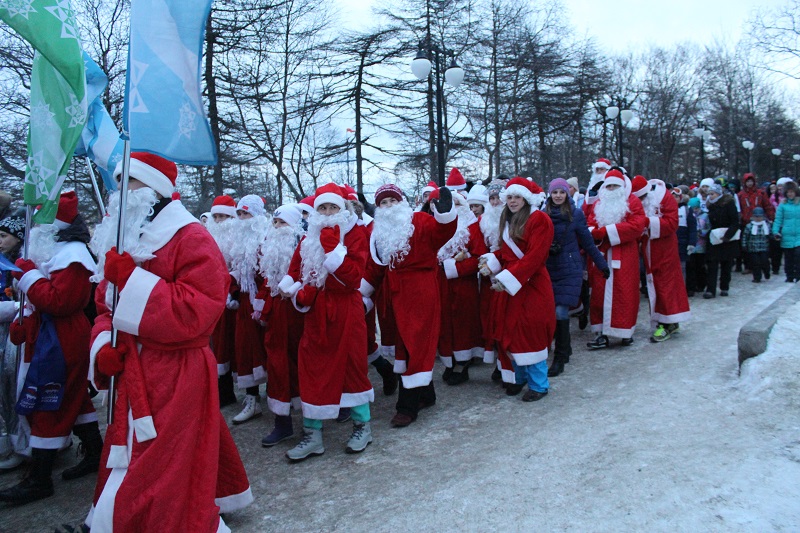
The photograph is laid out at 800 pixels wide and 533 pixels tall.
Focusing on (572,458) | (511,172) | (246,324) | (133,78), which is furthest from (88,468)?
(511,172)

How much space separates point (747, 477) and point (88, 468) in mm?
4399

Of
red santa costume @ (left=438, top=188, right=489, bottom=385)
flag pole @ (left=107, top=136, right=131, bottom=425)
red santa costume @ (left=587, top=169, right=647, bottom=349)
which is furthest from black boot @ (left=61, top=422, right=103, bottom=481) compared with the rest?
red santa costume @ (left=587, top=169, right=647, bottom=349)

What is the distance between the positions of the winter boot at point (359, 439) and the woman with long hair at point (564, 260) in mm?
2450

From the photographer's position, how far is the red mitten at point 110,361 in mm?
2697

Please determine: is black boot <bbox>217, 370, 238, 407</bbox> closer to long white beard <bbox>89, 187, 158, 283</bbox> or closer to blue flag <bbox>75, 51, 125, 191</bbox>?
blue flag <bbox>75, 51, 125, 191</bbox>

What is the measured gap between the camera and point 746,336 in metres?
5.08

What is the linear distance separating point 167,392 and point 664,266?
6079 millimetres

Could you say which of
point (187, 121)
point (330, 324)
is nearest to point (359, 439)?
point (330, 324)

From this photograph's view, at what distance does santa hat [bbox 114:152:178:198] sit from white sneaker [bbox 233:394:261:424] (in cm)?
292

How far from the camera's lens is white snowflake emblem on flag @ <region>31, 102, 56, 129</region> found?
3094mm

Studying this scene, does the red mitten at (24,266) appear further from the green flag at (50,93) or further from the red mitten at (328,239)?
the red mitten at (328,239)

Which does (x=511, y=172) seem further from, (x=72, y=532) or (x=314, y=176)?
(x=72, y=532)

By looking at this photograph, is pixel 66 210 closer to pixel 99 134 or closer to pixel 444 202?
pixel 99 134

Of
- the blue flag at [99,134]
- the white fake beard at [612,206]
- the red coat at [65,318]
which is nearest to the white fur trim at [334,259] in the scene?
the blue flag at [99,134]
